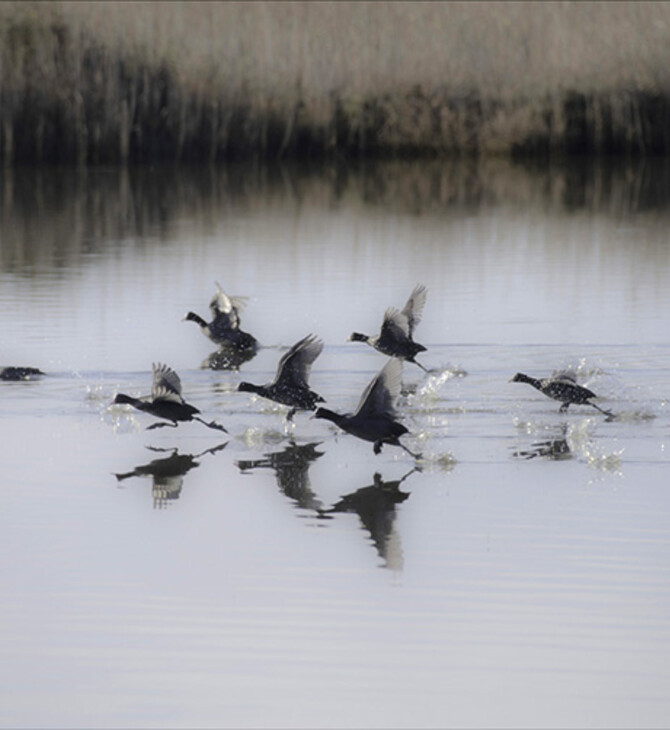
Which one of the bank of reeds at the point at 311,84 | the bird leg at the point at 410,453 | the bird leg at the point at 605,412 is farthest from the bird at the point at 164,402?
the bank of reeds at the point at 311,84

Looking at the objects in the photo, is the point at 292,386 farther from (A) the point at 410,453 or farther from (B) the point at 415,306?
(B) the point at 415,306

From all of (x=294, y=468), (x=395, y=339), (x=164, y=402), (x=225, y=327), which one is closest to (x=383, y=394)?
(x=294, y=468)

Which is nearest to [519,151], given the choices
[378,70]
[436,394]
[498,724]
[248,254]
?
[378,70]

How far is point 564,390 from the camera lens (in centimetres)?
973

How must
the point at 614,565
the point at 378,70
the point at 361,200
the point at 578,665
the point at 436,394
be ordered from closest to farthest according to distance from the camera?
the point at 578,665 < the point at 614,565 < the point at 436,394 < the point at 361,200 < the point at 378,70

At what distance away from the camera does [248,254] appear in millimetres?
17406

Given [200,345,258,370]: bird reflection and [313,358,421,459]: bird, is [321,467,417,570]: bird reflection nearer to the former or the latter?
[313,358,421,459]: bird

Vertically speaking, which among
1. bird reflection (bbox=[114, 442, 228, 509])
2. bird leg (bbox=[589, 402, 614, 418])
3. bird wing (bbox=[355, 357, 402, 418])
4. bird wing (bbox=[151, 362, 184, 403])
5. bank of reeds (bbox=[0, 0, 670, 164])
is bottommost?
bird reflection (bbox=[114, 442, 228, 509])

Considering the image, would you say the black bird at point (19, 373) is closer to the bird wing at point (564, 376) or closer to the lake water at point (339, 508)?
the lake water at point (339, 508)

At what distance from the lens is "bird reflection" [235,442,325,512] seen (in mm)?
7843

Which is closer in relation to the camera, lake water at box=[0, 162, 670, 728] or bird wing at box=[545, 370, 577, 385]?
lake water at box=[0, 162, 670, 728]

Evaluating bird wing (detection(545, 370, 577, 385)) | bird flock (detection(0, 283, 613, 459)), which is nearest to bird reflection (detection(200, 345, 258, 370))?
bird flock (detection(0, 283, 613, 459))

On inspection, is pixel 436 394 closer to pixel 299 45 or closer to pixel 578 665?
pixel 578 665

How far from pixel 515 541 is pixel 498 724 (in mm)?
1935
